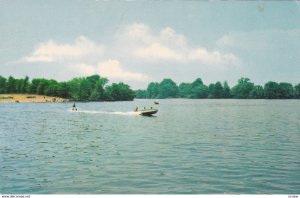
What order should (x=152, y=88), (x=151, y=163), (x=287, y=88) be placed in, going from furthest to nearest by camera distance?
(x=152, y=88) < (x=287, y=88) < (x=151, y=163)

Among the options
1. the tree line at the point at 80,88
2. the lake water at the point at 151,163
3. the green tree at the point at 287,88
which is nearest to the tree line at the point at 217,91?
the green tree at the point at 287,88

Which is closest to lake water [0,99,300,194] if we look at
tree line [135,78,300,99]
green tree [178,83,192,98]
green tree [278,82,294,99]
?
green tree [278,82,294,99]

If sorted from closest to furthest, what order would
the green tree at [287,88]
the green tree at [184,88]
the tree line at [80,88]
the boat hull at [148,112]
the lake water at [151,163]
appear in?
1. the lake water at [151,163]
2. the green tree at [287,88]
3. the green tree at [184,88]
4. the boat hull at [148,112]
5. the tree line at [80,88]

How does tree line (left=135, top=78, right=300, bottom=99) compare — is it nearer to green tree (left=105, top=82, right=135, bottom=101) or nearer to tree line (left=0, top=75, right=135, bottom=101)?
green tree (left=105, top=82, right=135, bottom=101)

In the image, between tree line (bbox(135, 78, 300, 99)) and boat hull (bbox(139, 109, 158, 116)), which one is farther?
boat hull (bbox(139, 109, 158, 116))

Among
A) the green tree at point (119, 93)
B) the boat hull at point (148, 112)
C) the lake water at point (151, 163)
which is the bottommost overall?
the lake water at point (151, 163)

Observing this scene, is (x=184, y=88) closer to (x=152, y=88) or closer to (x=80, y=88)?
(x=152, y=88)

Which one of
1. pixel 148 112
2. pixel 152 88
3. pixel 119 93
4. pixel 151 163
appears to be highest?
pixel 152 88

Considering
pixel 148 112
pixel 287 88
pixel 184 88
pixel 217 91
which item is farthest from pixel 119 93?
pixel 287 88

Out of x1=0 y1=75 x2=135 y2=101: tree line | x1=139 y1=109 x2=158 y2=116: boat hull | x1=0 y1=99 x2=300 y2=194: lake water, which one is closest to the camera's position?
x1=0 y1=99 x2=300 y2=194: lake water

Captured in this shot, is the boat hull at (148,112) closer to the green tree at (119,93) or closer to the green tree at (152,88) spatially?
the green tree at (152,88)

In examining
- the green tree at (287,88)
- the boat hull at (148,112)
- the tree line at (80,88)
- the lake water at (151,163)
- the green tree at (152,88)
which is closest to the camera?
the lake water at (151,163)

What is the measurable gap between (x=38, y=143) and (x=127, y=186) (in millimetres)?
8050

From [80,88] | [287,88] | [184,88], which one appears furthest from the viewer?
[80,88]
